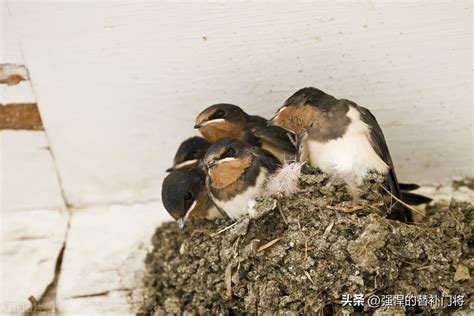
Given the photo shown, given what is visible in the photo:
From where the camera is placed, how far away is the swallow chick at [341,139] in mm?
3469

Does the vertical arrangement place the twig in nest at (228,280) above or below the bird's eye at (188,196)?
below

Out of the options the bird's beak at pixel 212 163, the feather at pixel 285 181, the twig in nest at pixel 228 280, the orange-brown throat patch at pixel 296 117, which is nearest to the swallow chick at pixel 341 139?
the orange-brown throat patch at pixel 296 117

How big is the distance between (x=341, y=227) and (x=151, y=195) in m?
1.46

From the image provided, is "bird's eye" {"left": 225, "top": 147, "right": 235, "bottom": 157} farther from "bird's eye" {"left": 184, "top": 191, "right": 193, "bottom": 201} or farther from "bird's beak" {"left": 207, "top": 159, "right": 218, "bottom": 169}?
"bird's eye" {"left": 184, "top": 191, "right": 193, "bottom": 201}

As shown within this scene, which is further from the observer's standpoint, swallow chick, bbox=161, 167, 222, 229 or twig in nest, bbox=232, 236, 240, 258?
swallow chick, bbox=161, 167, 222, 229

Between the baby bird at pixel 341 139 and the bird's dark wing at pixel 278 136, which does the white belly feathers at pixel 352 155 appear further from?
the bird's dark wing at pixel 278 136

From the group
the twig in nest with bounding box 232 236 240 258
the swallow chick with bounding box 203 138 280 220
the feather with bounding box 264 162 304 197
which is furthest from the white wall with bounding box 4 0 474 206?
the twig in nest with bounding box 232 236 240 258

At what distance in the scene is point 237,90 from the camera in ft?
12.3

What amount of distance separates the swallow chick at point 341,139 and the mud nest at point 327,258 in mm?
80

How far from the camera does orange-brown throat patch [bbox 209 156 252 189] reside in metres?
3.56

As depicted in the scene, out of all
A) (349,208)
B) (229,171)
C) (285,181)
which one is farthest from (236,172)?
(349,208)

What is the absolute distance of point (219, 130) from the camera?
3904mm

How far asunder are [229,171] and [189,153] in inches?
16.8

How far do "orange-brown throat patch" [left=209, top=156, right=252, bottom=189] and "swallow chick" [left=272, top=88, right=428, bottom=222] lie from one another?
9.9 inches
